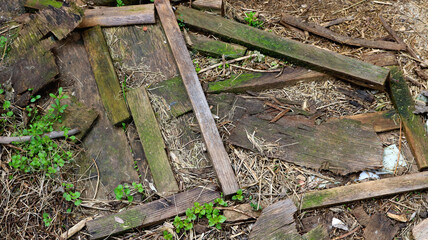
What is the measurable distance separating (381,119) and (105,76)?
274cm

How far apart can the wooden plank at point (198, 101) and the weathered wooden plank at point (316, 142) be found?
8.7 inches

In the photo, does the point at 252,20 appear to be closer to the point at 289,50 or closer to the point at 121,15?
the point at 289,50

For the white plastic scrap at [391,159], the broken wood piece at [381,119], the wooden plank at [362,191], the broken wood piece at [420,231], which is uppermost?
the broken wood piece at [381,119]

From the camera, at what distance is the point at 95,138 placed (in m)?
3.19

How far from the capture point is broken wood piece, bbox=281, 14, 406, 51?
3.83 meters

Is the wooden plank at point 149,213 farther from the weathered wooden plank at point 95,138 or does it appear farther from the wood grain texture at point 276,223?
the wood grain texture at point 276,223

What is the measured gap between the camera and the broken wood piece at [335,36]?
383 centimetres

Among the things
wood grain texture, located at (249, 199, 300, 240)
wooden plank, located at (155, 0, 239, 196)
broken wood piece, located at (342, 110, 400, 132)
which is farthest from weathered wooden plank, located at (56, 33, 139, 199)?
broken wood piece, located at (342, 110, 400, 132)

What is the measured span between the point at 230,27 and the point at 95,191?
2.17m

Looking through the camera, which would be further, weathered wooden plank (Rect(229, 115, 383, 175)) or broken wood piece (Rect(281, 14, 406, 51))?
broken wood piece (Rect(281, 14, 406, 51))

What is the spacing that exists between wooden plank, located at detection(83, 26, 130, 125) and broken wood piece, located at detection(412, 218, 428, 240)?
2.66 metres

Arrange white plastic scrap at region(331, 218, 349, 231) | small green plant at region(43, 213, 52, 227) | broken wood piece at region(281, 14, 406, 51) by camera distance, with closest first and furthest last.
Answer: small green plant at region(43, 213, 52, 227) → white plastic scrap at region(331, 218, 349, 231) → broken wood piece at region(281, 14, 406, 51)

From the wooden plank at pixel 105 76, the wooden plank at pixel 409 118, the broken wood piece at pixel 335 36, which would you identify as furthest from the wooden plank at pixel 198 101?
the wooden plank at pixel 409 118

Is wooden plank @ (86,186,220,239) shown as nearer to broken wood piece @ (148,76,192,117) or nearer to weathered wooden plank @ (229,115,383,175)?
weathered wooden plank @ (229,115,383,175)
